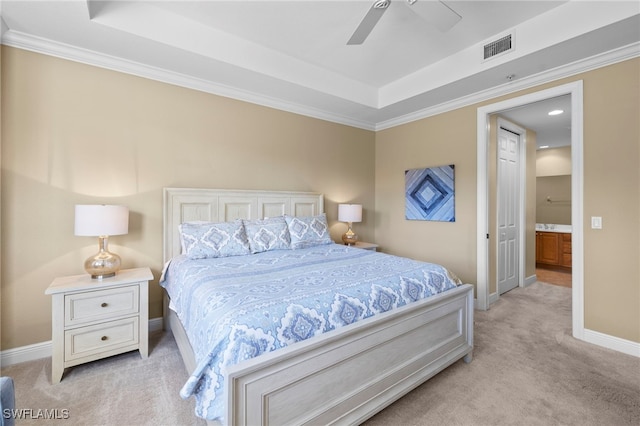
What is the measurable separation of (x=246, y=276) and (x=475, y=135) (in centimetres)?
324

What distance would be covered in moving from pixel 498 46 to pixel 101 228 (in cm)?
390

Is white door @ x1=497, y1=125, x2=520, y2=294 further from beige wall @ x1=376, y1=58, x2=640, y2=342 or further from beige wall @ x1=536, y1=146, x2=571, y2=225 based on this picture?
beige wall @ x1=536, y1=146, x2=571, y2=225

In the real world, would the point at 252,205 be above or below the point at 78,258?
above

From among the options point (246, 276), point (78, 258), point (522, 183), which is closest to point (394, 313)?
point (246, 276)

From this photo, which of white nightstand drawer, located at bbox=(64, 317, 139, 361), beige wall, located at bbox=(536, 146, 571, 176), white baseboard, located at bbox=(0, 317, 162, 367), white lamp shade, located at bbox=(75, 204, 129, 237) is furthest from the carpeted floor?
beige wall, located at bbox=(536, 146, 571, 176)

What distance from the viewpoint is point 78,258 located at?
2.51 metres

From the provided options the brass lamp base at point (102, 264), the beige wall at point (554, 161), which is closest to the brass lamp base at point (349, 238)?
the brass lamp base at point (102, 264)

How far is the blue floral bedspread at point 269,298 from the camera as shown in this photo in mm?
1264

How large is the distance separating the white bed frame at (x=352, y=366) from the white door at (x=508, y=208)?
2.23 meters

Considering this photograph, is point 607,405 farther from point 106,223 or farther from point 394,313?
point 106,223

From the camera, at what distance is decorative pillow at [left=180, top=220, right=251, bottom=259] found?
2.59 metres

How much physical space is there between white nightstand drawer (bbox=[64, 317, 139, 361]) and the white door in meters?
Answer: 4.33

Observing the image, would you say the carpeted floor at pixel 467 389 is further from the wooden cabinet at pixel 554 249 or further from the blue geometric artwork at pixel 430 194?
the wooden cabinet at pixel 554 249

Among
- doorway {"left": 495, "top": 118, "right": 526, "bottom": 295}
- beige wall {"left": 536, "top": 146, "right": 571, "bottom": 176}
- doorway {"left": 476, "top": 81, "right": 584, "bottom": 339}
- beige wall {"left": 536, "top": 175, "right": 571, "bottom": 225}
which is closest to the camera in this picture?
doorway {"left": 476, "top": 81, "right": 584, "bottom": 339}
